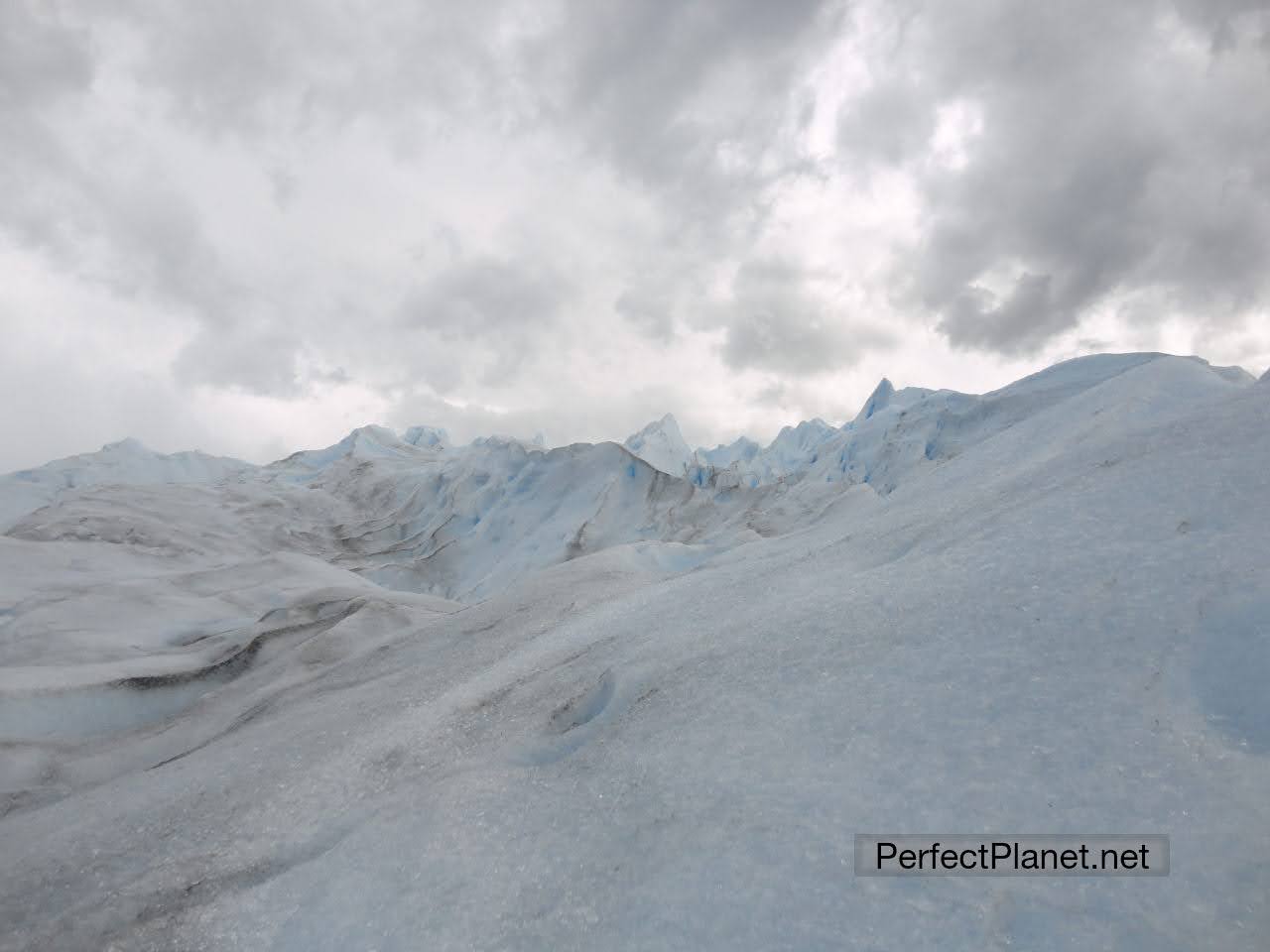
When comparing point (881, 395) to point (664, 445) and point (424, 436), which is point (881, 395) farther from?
point (424, 436)

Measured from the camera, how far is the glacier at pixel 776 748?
2.21m

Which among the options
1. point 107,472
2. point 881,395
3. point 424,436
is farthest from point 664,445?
point 107,472

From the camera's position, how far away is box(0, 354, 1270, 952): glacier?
2207 mm

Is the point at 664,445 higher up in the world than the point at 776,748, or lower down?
higher up

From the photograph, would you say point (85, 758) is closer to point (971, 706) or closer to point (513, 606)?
point (513, 606)

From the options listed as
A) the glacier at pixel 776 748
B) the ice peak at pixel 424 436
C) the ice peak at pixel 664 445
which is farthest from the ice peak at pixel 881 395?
the glacier at pixel 776 748

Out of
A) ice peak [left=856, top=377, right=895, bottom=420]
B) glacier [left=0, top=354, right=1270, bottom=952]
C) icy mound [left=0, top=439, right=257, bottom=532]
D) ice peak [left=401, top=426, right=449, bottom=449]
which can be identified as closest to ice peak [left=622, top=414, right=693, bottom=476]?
ice peak [left=856, top=377, right=895, bottom=420]

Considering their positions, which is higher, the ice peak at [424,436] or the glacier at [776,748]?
the ice peak at [424,436]

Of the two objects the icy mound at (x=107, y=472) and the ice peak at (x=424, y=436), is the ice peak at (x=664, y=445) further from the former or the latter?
the icy mound at (x=107, y=472)

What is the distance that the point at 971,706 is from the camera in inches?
109

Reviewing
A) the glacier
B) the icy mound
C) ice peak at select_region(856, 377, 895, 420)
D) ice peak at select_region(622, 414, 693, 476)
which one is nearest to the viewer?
the glacier

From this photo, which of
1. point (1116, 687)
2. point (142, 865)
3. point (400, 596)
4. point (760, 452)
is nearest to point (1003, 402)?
point (400, 596)

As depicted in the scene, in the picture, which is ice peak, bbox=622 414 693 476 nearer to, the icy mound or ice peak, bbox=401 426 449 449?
ice peak, bbox=401 426 449 449

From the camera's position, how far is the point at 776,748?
291 cm
